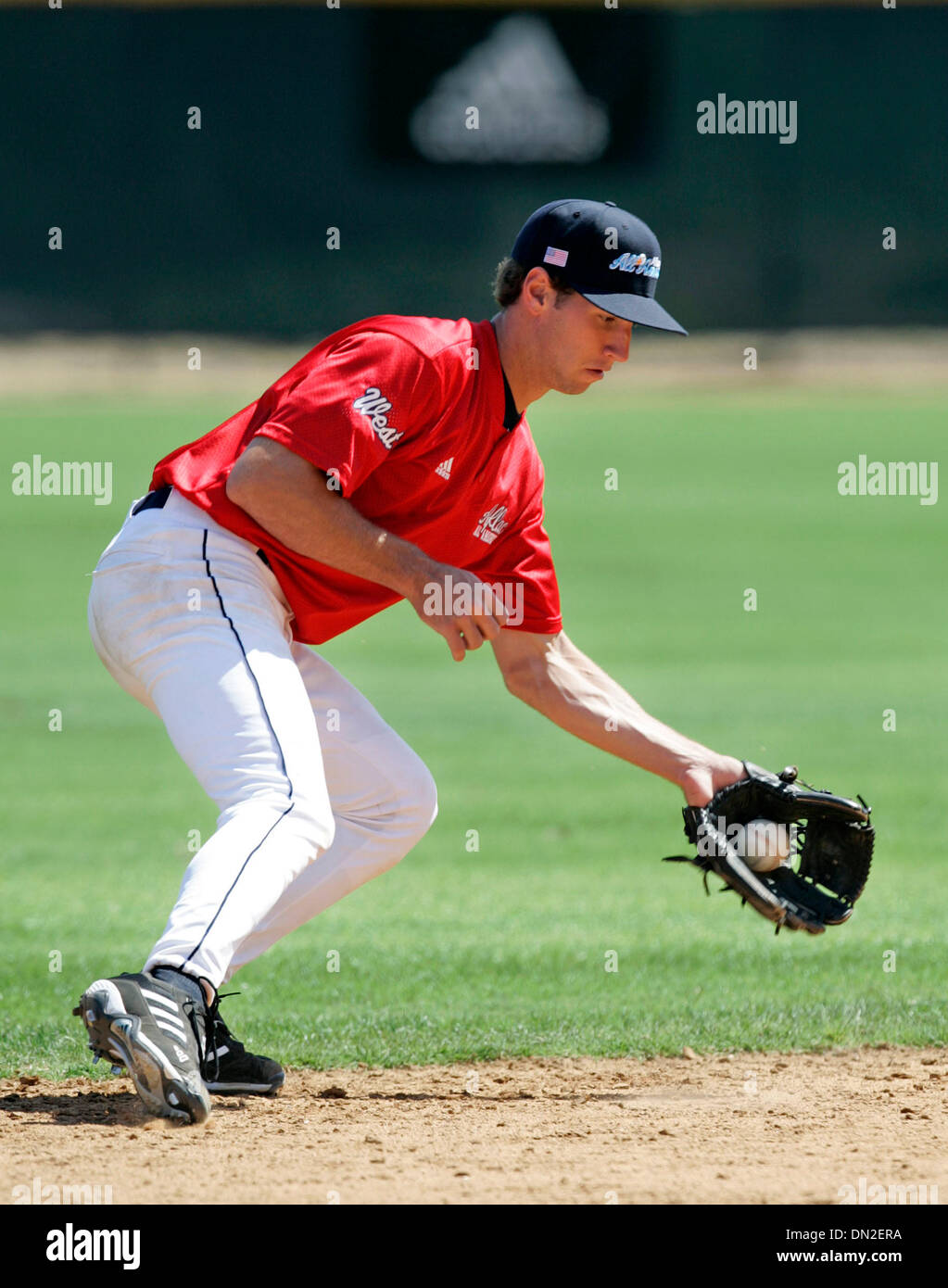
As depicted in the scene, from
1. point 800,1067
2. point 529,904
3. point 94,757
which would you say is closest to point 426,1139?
point 800,1067

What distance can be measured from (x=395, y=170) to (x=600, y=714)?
1172 inches

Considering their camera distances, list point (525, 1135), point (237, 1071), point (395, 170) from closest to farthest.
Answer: point (525, 1135)
point (237, 1071)
point (395, 170)

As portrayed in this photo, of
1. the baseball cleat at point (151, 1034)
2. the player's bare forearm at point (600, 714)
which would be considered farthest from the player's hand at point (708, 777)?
the baseball cleat at point (151, 1034)

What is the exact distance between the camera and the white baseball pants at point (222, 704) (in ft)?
12.4

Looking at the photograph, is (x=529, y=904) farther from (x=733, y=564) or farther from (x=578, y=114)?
(x=578, y=114)

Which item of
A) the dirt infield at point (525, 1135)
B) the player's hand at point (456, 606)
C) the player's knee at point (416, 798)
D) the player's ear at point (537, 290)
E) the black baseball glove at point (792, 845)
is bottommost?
the dirt infield at point (525, 1135)

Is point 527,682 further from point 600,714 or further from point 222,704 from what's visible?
point 222,704

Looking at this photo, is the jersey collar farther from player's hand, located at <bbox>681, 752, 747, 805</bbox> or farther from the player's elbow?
player's hand, located at <bbox>681, 752, 747, 805</bbox>

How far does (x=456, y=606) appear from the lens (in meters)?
3.91

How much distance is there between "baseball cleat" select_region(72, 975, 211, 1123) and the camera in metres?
3.61

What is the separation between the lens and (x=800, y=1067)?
4.87m

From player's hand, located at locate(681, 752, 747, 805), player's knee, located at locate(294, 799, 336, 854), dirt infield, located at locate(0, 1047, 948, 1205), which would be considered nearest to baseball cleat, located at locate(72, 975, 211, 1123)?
dirt infield, located at locate(0, 1047, 948, 1205)

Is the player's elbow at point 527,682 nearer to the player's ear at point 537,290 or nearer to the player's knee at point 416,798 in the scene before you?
the player's knee at point 416,798

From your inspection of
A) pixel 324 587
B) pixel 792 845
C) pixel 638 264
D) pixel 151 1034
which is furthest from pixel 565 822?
pixel 151 1034
